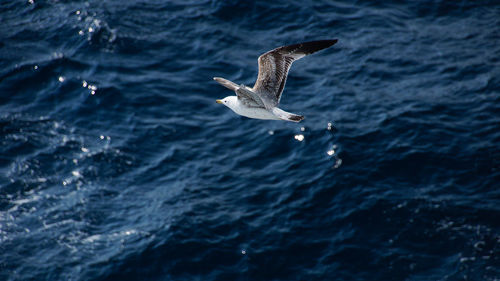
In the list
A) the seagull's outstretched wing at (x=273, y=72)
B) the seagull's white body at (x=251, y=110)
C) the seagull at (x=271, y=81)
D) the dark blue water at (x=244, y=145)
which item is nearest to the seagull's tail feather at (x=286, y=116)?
the seagull at (x=271, y=81)

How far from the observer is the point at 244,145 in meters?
22.4

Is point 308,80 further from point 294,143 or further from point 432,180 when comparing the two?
point 432,180

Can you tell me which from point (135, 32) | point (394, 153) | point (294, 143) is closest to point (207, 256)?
point (294, 143)

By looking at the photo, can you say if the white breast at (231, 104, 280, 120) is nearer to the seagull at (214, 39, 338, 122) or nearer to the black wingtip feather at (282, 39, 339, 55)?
the seagull at (214, 39, 338, 122)

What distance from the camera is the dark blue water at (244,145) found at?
1878 cm

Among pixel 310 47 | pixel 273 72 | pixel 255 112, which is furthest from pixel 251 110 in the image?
pixel 310 47

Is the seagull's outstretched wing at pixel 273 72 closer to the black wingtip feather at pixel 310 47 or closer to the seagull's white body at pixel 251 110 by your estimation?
the black wingtip feather at pixel 310 47

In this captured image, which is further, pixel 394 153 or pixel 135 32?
pixel 135 32

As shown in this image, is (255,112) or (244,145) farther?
(244,145)

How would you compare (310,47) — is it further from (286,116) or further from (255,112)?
(255,112)

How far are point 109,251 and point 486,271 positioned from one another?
412 inches

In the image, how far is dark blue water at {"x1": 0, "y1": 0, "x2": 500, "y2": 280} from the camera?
18781 mm

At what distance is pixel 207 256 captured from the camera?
61.6ft

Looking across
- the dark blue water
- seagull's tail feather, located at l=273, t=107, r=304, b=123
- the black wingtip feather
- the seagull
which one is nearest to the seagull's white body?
the seagull
